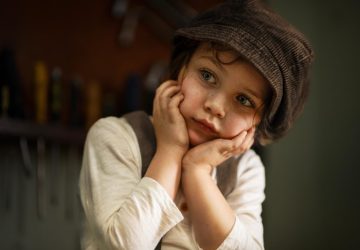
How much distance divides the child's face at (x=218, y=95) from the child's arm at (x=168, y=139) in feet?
0.04

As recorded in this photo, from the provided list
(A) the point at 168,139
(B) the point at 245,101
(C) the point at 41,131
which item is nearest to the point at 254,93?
(B) the point at 245,101

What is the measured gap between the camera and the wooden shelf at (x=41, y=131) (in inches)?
40.7

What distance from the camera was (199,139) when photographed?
568 mm

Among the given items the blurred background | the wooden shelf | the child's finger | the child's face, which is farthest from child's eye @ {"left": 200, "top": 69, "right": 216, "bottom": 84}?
the wooden shelf

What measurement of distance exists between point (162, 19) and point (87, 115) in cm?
39

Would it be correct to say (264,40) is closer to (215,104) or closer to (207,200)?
(215,104)

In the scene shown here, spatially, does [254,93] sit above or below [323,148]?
above

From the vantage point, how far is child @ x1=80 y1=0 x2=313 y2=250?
0.50 meters

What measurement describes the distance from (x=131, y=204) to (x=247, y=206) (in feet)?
0.61

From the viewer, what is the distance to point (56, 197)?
125cm

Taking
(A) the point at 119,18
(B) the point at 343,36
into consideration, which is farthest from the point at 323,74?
(A) the point at 119,18

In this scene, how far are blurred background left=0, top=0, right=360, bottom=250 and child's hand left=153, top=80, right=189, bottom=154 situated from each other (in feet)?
1.43

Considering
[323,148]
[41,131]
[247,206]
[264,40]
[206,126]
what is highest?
[264,40]

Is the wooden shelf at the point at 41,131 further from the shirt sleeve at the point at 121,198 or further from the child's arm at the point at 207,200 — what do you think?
the child's arm at the point at 207,200
